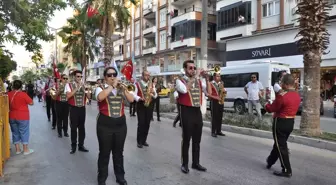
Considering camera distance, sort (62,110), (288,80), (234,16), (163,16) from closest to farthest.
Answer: (288,80)
(62,110)
(234,16)
(163,16)

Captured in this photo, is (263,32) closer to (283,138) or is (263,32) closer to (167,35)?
(167,35)

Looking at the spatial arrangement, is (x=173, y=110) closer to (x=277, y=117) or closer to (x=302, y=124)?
(x=302, y=124)

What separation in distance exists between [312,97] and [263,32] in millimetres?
A: 18260

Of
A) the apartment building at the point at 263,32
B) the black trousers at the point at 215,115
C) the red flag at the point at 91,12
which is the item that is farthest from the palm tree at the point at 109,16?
the black trousers at the point at 215,115

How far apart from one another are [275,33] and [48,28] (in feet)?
72.5

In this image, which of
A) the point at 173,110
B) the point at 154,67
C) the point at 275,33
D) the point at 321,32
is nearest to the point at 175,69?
the point at 154,67

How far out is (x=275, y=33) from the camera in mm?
25094

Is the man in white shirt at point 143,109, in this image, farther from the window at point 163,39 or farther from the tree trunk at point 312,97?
the window at point 163,39

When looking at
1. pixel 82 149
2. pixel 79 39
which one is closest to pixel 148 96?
pixel 82 149

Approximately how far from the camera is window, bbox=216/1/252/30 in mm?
27984

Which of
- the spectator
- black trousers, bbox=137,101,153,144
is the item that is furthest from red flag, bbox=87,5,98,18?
the spectator

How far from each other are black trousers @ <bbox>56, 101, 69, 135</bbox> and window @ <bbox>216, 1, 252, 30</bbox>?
2164 cm

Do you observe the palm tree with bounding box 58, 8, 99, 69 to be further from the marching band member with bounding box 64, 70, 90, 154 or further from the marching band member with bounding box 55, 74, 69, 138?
the marching band member with bounding box 64, 70, 90, 154

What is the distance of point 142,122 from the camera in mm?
8203
